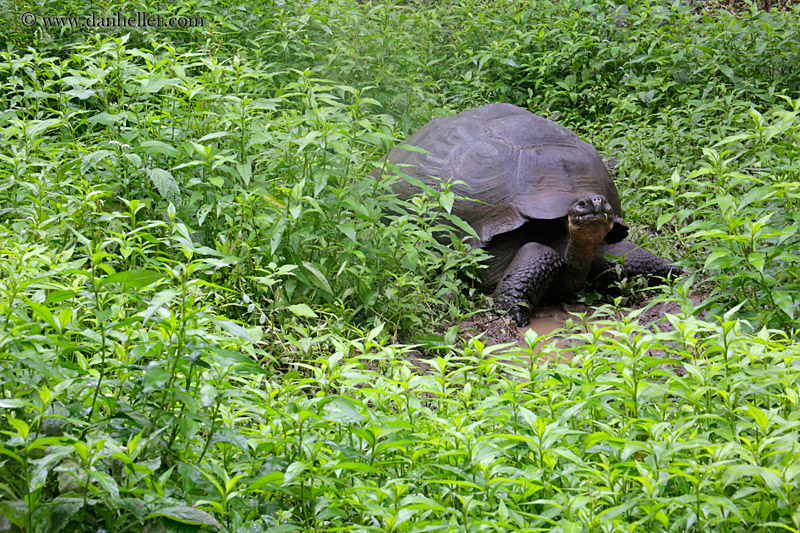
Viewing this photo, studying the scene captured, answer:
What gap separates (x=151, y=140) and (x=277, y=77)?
265 cm

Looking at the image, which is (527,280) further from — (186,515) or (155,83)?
(186,515)

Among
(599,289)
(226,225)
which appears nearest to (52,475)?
(226,225)

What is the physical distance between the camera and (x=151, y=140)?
3.26 meters

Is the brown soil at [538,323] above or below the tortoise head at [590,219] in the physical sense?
below

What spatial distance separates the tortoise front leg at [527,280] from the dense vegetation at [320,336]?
227 mm

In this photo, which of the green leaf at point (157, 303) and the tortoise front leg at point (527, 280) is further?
the tortoise front leg at point (527, 280)

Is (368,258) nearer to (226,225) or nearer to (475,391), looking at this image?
(226,225)

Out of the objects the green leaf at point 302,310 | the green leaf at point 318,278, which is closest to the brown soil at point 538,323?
the green leaf at point 318,278

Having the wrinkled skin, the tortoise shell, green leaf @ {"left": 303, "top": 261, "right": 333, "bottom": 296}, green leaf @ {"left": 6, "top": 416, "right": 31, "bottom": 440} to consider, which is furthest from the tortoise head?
green leaf @ {"left": 6, "top": 416, "right": 31, "bottom": 440}

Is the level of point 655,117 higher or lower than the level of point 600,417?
lower

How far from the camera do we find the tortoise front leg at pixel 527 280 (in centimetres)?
429

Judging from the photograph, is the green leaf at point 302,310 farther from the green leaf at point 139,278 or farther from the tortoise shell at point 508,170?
the tortoise shell at point 508,170

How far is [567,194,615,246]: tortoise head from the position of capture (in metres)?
4.23

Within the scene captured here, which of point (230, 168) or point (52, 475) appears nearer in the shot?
point (52, 475)
